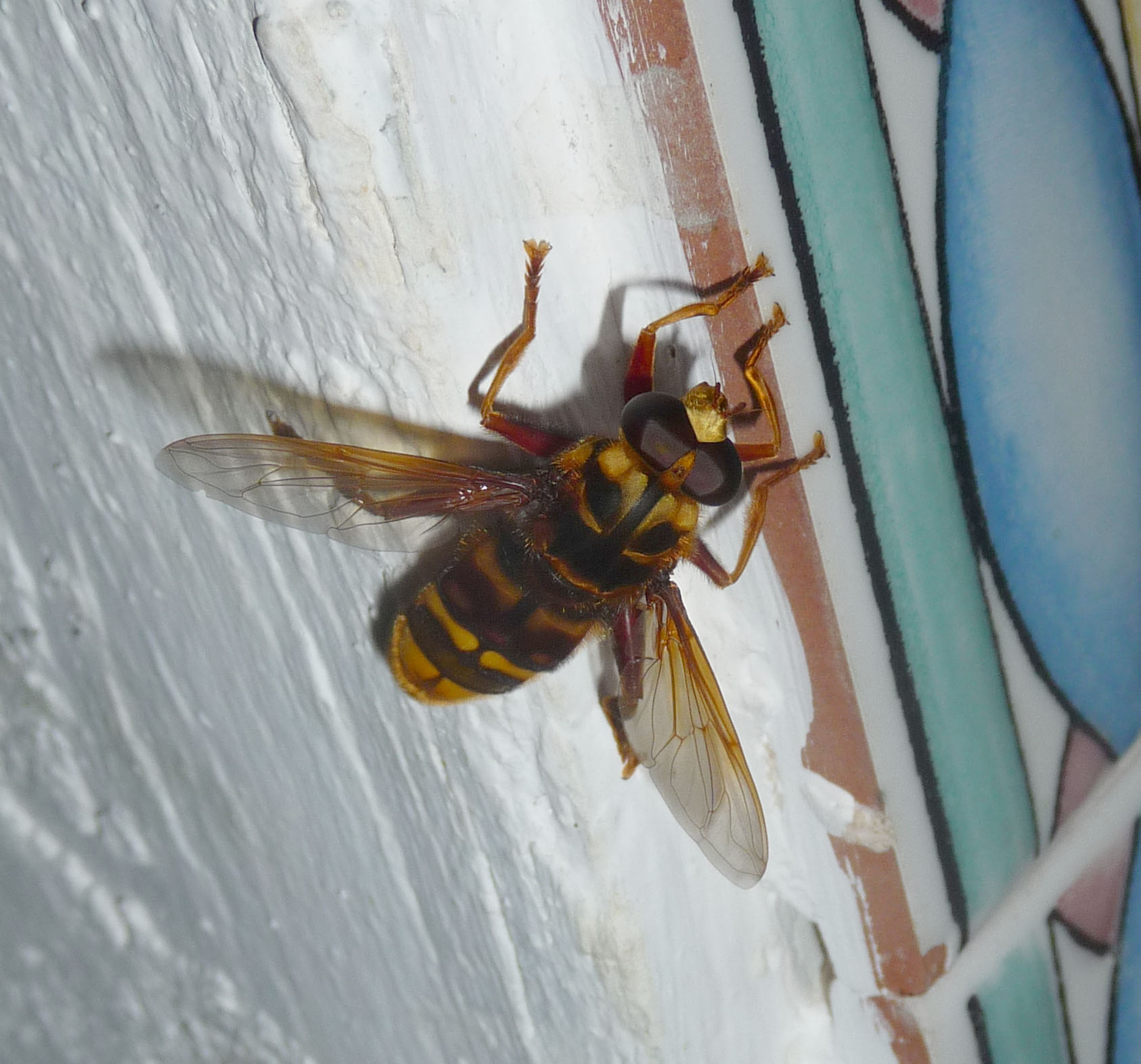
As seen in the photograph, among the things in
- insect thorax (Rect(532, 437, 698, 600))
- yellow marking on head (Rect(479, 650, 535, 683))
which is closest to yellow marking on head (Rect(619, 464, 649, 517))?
insect thorax (Rect(532, 437, 698, 600))

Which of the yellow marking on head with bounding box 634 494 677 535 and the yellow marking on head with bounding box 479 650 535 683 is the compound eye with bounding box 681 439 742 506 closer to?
the yellow marking on head with bounding box 634 494 677 535

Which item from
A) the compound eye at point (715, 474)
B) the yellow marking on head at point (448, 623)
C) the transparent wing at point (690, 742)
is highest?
the compound eye at point (715, 474)

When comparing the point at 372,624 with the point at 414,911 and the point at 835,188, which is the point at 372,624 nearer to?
the point at 414,911

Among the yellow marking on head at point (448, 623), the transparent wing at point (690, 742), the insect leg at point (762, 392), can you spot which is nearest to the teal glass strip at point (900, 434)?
the insect leg at point (762, 392)

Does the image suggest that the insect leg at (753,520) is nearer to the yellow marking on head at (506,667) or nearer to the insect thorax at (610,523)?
the insect thorax at (610,523)

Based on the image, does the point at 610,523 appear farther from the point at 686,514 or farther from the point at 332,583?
the point at 332,583

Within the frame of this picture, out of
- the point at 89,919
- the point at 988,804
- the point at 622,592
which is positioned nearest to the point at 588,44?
the point at 622,592
